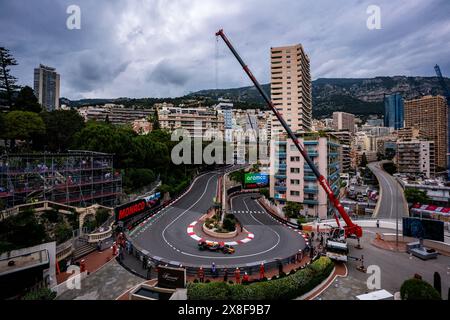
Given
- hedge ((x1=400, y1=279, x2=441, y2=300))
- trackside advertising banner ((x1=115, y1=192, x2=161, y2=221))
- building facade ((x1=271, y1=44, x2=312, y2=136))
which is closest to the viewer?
hedge ((x1=400, y1=279, x2=441, y2=300))

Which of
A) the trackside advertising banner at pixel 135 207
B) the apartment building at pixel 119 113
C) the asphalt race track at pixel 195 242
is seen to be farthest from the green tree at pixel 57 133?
the apartment building at pixel 119 113

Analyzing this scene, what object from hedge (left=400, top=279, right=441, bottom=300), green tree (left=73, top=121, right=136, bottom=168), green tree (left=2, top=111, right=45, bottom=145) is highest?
green tree (left=2, top=111, right=45, bottom=145)

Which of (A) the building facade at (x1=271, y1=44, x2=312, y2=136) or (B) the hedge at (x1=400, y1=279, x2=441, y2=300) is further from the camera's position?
(A) the building facade at (x1=271, y1=44, x2=312, y2=136)

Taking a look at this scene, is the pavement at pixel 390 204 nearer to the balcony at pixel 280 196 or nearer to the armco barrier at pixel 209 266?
the balcony at pixel 280 196

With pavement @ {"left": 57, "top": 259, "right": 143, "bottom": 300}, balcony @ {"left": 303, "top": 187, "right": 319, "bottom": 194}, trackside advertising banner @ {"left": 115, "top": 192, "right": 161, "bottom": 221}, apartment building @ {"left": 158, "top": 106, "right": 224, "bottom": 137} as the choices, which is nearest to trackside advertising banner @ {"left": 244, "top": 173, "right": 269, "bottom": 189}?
balcony @ {"left": 303, "top": 187, "right": 319, "bottom": 194}

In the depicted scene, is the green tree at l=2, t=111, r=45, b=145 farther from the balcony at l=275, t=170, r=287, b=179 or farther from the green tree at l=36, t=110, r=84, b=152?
the balcony at l=275, t=170, r=287, b=179

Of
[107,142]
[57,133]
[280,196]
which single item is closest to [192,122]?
[57,133]
